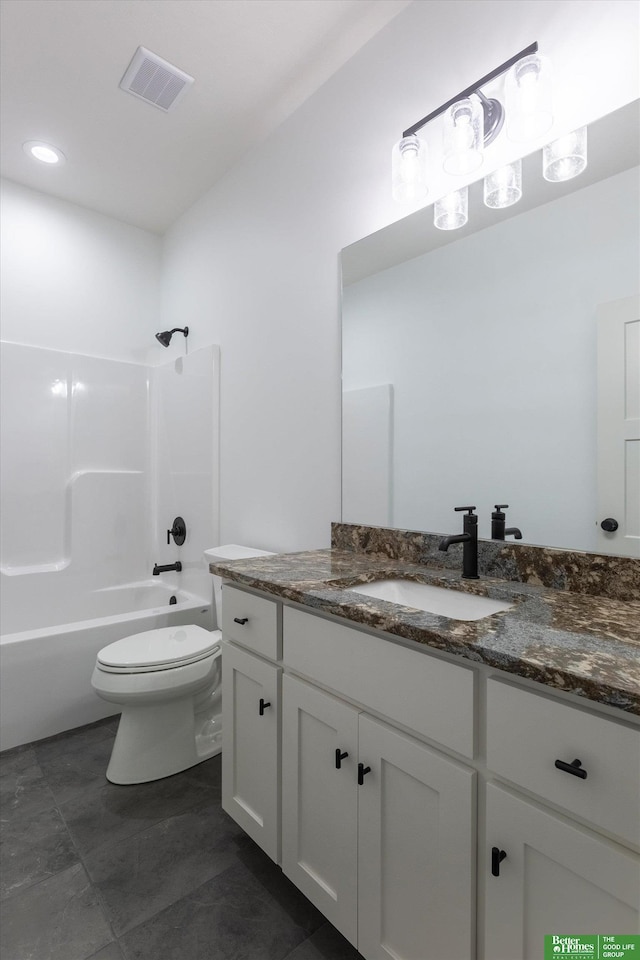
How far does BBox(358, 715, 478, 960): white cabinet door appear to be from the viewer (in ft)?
2.66

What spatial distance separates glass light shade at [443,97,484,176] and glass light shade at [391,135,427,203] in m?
0.12

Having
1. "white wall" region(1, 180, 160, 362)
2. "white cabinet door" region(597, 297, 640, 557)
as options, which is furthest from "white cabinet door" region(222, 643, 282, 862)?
"white wall" region(1, 180, 160, 362)

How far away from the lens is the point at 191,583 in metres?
2.70

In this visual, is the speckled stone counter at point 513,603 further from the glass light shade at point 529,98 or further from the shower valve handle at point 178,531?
the shower valve handle at point 178,531

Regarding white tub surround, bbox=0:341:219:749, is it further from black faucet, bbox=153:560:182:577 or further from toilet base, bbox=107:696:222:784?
toilet base, bbox=107:696:222:784

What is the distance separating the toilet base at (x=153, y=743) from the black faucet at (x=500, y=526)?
4.44 ft

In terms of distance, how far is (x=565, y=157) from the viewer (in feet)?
3.84

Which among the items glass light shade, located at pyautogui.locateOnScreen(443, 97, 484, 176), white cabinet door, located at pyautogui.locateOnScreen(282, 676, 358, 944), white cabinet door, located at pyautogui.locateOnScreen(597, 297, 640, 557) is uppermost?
glass light shade, located at pyautogui.locateOnScreen(443, 97, 484, 176)

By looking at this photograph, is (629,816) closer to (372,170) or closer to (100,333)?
(372,170)

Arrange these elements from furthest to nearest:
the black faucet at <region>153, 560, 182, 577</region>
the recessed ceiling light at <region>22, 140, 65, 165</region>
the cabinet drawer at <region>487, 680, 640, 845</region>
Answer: the black faucet at <region>153, 560, 182, 577</region> → the recessed ceiling light at <region>22, 140, 65, 165</region> → the cabinet drawer at <region>487, 680, 640, 845</region>

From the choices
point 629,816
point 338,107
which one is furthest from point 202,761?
point 338,107

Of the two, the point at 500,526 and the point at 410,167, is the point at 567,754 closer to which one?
the point at 500,526

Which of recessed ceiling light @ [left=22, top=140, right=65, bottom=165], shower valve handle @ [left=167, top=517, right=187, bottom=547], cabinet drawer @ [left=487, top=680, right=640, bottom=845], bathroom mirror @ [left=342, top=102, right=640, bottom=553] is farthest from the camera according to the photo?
shower valve handle @ [left=167, top=517, right=187, bottom=547]

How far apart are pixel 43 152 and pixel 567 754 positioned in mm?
3115
